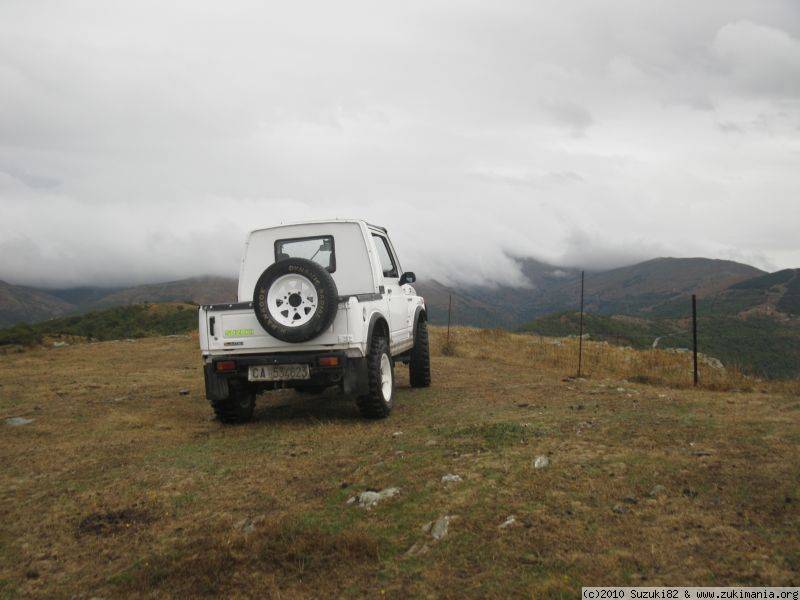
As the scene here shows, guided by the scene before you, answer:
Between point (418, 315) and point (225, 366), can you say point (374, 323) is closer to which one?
point (225, 366)

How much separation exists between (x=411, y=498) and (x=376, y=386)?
10.2 feet

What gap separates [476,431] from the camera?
6.31 m

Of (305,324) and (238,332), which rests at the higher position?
(305,324)

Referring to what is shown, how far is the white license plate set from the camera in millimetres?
7336

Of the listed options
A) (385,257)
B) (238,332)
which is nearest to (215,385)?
(238,332)

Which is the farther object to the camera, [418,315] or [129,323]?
[129,323]

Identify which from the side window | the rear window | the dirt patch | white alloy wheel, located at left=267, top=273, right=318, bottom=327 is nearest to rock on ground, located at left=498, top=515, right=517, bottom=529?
the dirt patch

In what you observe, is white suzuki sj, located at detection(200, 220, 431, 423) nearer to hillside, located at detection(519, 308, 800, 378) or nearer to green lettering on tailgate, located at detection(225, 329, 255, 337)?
green lettering on tailgate, located at detection(225, 329, 255, 337)

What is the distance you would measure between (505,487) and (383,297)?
4.37 m

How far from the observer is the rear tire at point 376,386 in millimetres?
7535

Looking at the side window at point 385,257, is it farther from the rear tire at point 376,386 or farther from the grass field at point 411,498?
the grass field at point 411,498

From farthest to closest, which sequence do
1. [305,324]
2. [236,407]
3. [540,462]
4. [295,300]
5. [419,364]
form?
[419,364], [236,407], [295,300], [305,324], [540,462]

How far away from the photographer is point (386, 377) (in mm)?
8141

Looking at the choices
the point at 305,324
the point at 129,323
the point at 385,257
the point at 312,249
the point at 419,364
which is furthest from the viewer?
the point at 129,323
